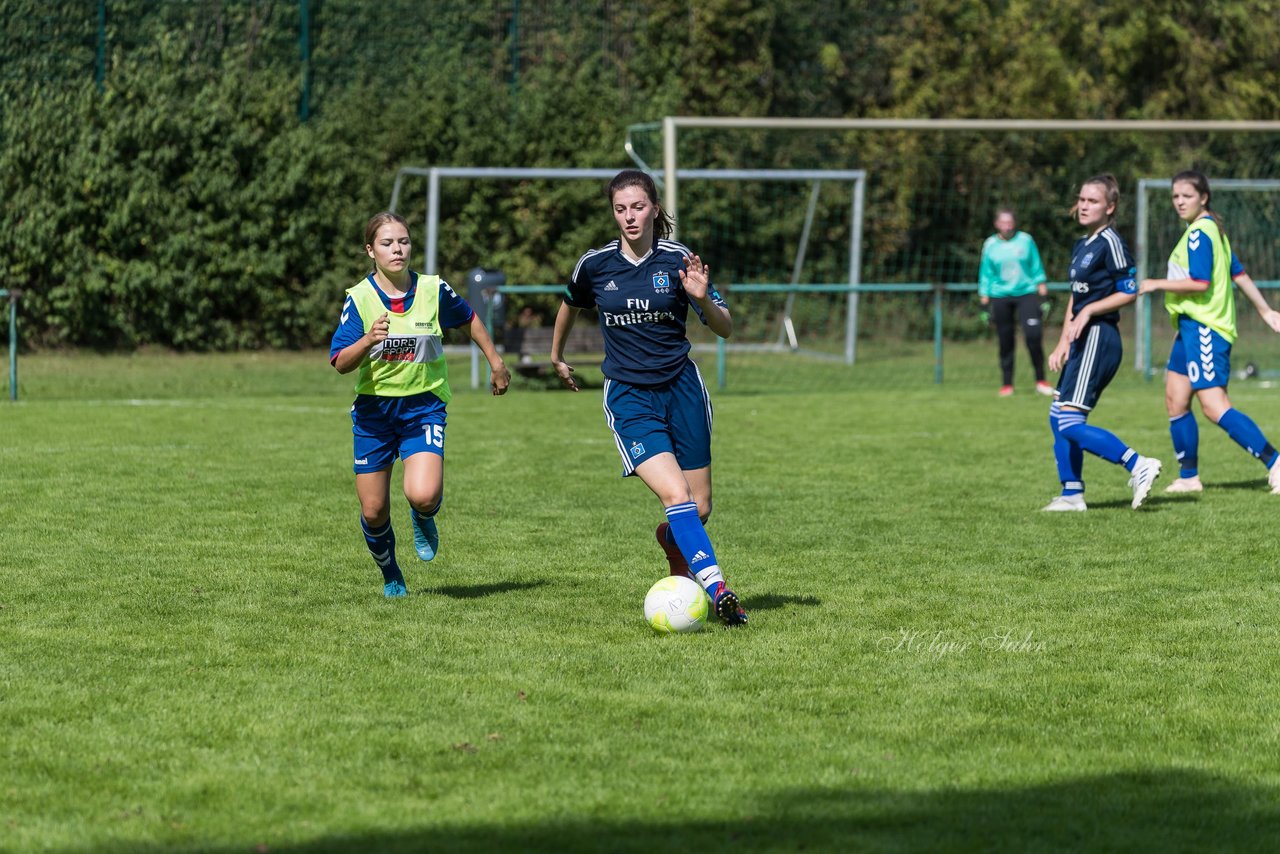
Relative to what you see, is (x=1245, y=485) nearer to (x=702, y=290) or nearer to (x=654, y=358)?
(x=654, y=358)

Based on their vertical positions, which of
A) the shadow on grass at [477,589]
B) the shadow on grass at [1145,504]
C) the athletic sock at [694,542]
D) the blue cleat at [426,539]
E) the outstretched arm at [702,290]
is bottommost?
the shadow on grass at [477,589]

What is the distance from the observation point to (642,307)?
22.2ft

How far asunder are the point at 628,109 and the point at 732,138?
1.97 m

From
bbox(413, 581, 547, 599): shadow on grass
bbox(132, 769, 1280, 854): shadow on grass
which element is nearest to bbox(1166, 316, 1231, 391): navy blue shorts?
bbox(413, 581, 547, 599): shadow on grass

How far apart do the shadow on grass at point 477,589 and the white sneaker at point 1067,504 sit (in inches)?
144

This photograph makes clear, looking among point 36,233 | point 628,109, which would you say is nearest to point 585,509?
point 36,233

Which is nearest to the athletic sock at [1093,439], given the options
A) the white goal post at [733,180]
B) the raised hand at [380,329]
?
the raised hand at [380,329]

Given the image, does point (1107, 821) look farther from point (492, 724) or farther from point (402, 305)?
point (402, 305)

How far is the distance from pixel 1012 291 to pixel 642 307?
39.8 ft

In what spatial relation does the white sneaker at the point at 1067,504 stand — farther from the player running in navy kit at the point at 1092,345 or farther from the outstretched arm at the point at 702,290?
the outstretched arm at the point at 702,290

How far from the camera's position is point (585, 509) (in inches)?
403

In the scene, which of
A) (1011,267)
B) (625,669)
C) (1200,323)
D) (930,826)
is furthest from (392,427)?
(1011,267)

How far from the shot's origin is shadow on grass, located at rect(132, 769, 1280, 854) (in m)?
4.11

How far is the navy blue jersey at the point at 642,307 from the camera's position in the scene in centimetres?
676
